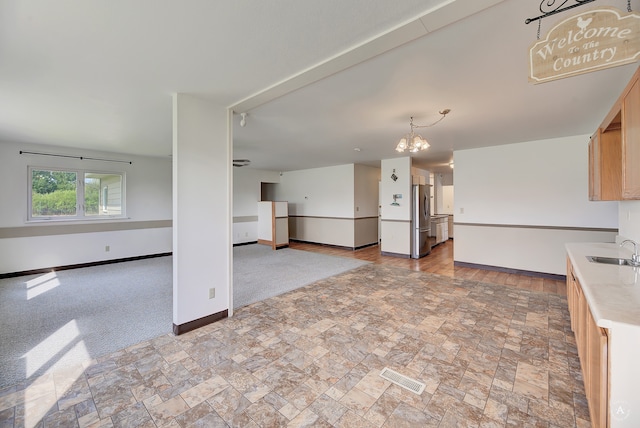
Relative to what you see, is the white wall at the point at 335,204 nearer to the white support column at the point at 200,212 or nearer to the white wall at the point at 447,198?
the white wall at the point at 447,198

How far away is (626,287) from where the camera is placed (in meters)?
1.60

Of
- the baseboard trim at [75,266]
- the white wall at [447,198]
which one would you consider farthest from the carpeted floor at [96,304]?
the white wall at [447,198]

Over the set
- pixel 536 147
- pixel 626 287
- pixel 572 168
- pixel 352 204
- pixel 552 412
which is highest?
pixel 536 147

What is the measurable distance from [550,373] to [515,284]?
8.63 feet

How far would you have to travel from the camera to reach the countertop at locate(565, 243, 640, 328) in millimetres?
1187

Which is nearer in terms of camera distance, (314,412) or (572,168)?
(314,412)

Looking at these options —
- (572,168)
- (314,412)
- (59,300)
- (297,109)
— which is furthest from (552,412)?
(59,300)

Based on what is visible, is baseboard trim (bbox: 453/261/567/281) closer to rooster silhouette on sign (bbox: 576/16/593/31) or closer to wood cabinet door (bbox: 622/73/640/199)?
wood cabinet door (bbox: 622/73/640/199)

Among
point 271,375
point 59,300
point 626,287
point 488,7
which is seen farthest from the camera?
point 59,300

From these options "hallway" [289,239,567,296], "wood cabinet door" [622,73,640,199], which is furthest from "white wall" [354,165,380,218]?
"wood cabinet door" [622,73,640,199]

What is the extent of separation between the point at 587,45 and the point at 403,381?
228 cm

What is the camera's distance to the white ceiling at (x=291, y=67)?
1560 mm

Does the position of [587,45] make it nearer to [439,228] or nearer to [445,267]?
[445,267]

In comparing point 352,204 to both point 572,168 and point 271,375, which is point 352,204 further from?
point 271,375
